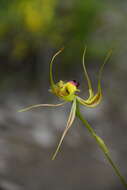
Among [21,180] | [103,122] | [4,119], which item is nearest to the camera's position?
[21,180]

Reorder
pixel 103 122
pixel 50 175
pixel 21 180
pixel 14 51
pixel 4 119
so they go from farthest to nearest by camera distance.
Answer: pixel 14 51 < pixel 103 122 < pixel 4 119 < pixel 50 175 < pixel 21 180

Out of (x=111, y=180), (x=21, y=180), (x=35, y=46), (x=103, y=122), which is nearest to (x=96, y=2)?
(x=35, y=46)

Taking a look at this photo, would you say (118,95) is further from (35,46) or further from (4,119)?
(4,119)

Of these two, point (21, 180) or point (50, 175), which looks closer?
point (21, 180)

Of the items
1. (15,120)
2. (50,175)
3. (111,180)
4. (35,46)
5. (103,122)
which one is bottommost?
(111,180)

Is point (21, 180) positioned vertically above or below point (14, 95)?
below

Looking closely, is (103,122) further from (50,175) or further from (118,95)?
(50,175)

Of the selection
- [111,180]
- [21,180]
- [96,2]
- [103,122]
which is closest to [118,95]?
[103,122]
